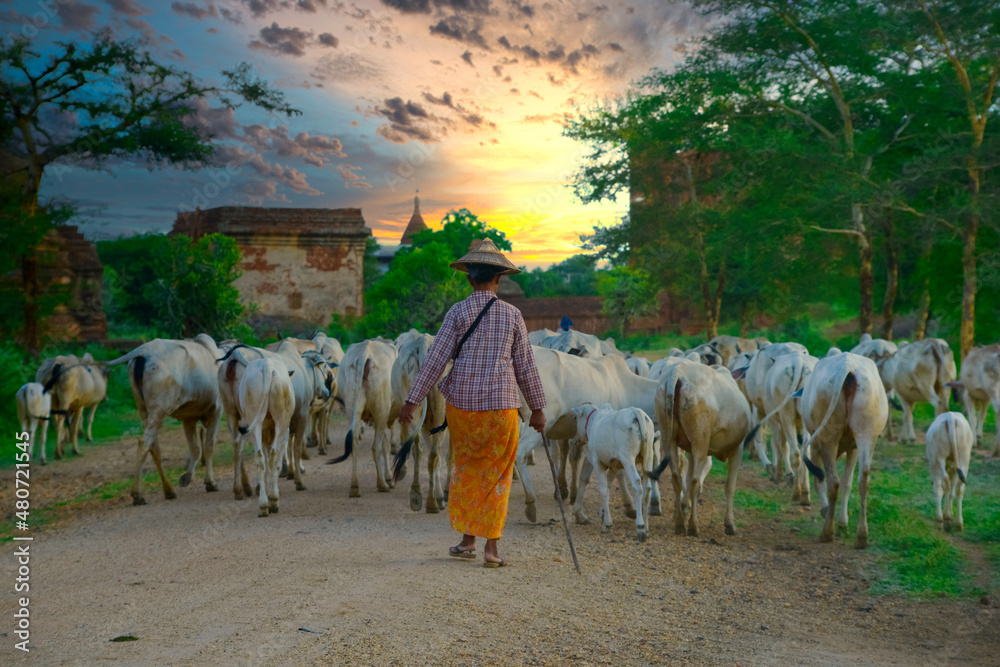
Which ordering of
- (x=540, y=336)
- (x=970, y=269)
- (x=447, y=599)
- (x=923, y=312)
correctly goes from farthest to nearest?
(x=923, y=312), (x=970, y=269), (x=540, y=336), (x=447, y=599)

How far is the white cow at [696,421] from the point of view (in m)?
7.21

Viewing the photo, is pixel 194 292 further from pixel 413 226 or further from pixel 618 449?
pixel 413 226

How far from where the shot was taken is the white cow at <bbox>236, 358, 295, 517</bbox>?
319 inches

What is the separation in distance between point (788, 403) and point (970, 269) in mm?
9686

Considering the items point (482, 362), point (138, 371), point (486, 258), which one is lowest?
point (138, 371)

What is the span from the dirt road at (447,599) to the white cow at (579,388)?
3.23 feet

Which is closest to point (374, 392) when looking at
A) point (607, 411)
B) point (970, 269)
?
point (607, 411)

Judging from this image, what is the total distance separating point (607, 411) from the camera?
296 inches

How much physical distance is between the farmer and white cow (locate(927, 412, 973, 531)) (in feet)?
13.7

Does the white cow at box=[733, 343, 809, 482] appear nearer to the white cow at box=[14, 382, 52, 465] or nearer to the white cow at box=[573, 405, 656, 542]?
the white cow at box=[573, 405, 656, 542]

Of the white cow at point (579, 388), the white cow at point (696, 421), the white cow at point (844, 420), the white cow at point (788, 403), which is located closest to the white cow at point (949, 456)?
the white cow at point (844, 420)

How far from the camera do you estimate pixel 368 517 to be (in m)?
7.75

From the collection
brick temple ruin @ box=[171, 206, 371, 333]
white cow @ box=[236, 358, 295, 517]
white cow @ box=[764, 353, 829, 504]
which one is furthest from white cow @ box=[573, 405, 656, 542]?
brick temple ruin @ box=[171, 206, 371, 333]

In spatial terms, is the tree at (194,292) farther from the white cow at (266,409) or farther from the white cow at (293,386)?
the white cow at (266,409)
